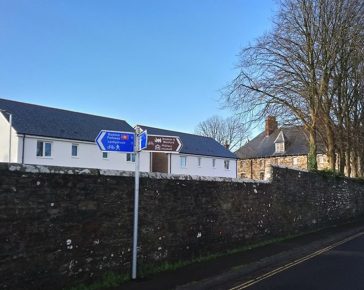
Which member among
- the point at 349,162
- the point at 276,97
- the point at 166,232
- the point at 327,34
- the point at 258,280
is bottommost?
the point at 258,280

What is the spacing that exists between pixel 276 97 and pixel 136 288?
21.3 meters

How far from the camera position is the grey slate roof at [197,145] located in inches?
2428

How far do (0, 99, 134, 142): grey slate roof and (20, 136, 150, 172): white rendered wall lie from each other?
24.4 inches

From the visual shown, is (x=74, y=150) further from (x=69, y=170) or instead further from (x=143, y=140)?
(x=69, y=170)

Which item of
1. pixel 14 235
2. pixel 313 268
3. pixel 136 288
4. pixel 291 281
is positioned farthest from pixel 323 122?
pixel 14 235

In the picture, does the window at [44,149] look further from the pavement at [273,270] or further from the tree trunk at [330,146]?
the pavement at [273,270]

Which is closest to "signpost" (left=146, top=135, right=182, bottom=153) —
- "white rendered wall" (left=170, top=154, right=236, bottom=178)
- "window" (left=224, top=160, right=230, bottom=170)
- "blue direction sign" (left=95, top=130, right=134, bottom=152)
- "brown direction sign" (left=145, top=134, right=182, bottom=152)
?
"brown direction sign" (left=145, top=134, right=182, bottom=152)

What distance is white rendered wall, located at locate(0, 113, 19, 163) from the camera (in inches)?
1680

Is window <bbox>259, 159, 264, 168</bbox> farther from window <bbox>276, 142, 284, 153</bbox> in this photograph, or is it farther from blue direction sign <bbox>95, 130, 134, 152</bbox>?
blue direction sign <bbox>95, 130, 134, 152</bbox>

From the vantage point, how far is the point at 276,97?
28547mm

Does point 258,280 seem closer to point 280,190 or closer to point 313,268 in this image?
point 313,268

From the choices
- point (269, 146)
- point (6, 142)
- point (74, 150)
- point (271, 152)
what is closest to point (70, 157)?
point (74, 150)

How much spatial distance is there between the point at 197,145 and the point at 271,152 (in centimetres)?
1243

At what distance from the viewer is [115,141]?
962 cm
